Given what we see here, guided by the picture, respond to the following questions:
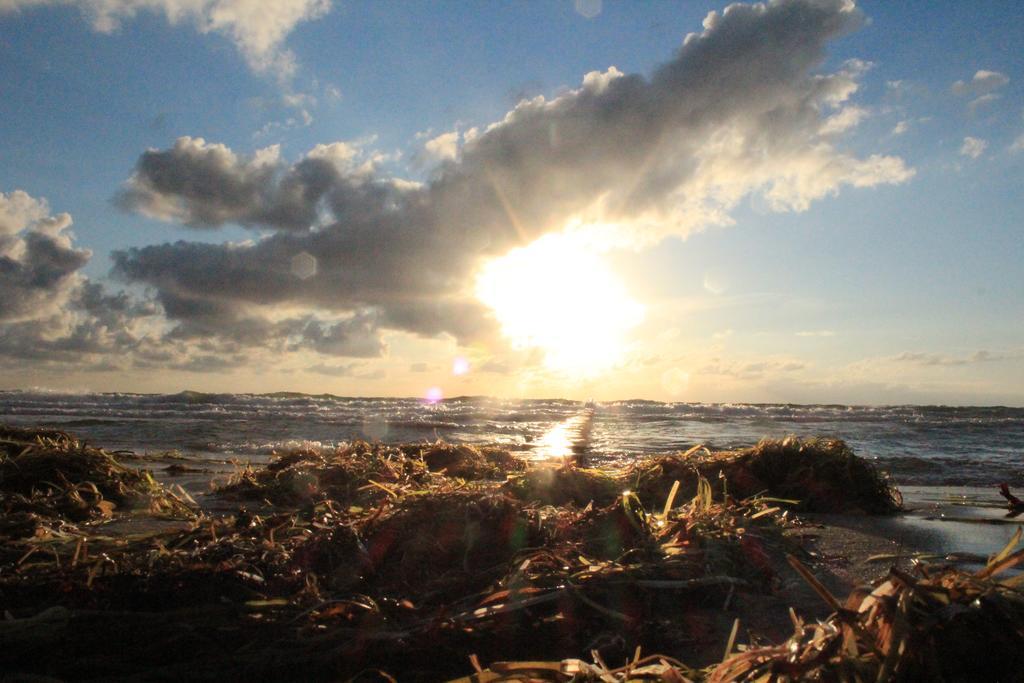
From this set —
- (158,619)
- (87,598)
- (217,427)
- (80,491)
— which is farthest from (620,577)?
(217,427)

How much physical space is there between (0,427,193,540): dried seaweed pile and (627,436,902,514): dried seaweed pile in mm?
3904

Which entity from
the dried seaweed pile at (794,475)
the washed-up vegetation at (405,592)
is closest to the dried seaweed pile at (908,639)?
the washed-up vegetation at (405,592)

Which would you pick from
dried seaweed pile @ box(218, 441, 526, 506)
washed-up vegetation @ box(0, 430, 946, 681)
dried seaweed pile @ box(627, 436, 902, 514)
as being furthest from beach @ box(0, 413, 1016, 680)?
dried seaweed pile @ box(627, 436, 902, 514)

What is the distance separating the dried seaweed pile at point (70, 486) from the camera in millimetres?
4367

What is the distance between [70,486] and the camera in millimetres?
4883

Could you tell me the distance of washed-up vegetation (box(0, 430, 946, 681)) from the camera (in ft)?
6.79

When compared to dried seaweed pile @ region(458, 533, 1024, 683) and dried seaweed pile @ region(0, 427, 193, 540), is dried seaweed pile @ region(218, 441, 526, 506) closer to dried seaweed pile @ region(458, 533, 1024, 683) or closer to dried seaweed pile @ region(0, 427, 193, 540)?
dried seaweed pile @ region(0, 427, 193, 540)

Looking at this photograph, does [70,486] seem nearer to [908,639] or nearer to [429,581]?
[429,581]

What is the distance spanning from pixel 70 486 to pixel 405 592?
3.68 m

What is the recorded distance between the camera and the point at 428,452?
7270 millimetres

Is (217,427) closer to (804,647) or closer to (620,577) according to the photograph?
(620,577)

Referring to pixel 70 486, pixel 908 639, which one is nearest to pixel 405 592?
pixel 908 639

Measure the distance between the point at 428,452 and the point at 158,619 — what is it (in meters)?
5.07

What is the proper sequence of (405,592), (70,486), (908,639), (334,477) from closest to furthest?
1. (908,639)
2. (405,592)
3. (70,486)
4. (334,477)
